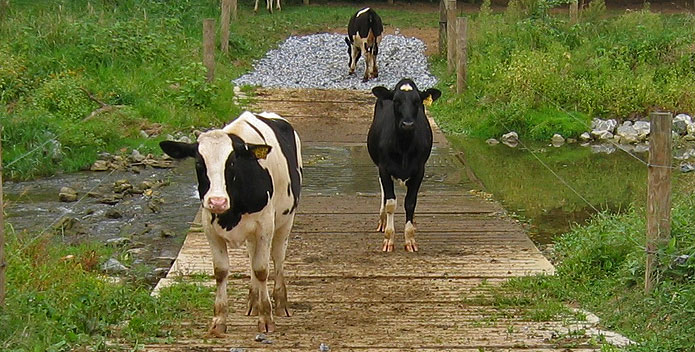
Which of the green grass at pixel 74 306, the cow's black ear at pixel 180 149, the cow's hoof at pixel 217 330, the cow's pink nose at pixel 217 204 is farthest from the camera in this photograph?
the cow's hoof at pixel 217 330

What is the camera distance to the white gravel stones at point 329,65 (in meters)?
22.3

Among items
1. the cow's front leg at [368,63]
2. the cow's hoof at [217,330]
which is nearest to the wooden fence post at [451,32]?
the cow's front leg at [368,63]

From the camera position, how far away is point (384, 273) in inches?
380

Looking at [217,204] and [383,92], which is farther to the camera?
[383,92]

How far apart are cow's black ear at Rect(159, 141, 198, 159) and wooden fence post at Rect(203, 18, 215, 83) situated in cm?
1197

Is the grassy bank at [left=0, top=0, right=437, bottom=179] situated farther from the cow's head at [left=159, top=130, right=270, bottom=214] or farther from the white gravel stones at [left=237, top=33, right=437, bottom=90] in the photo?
the cow's head at [left=159, top=130, right=270, bottom=214]

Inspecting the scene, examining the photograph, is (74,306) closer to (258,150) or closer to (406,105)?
(258,150)

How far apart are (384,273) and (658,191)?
9.52 feet

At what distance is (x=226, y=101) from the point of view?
1891 centimetres

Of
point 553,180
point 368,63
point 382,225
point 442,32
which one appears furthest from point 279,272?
point 442,32

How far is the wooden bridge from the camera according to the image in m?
7.23

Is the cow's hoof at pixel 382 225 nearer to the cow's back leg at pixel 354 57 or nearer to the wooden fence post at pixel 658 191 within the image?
the wooden fence post at pixel 658 191

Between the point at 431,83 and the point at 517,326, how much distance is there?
14.3 m

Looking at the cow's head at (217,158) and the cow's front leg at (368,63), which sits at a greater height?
the cow's head at (217,158)
